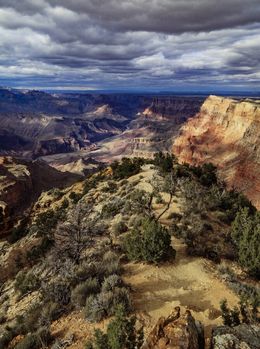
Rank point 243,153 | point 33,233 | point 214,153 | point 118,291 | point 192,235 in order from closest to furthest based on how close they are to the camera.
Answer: point 118,291, point 192,235, point 33,233, point 243,153, point 214,153

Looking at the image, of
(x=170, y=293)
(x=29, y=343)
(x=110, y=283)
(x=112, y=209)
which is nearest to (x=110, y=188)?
(x=112, y=209)

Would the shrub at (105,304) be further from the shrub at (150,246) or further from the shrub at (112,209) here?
the shrub at (112,209)

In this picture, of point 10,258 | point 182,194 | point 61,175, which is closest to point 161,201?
point 182,194

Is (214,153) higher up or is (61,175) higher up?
(214,153)

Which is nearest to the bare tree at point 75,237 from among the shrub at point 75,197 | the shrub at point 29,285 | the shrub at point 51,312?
the shrub at point 29,285

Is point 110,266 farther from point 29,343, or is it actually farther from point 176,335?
point 176,335

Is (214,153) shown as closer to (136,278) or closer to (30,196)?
(30,196)
